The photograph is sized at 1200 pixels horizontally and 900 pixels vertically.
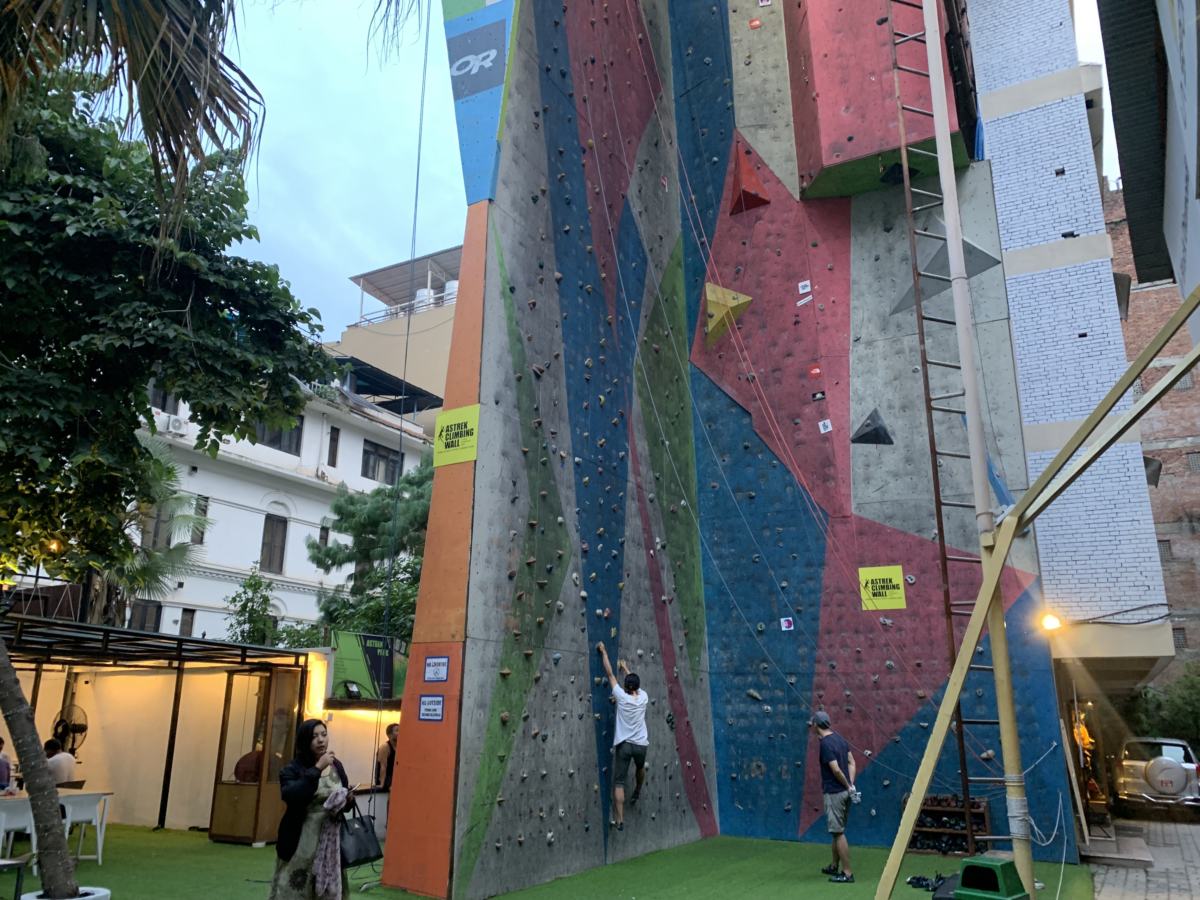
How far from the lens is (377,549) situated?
18.5 meters

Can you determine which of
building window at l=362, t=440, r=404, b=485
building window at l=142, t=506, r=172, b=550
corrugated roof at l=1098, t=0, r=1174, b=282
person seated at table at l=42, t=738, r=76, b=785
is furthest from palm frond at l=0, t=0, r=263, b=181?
building window at l=362, t=440, r=404, b=485

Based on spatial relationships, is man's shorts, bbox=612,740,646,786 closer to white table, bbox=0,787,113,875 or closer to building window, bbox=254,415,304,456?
white table, bbox=0,787,113,875

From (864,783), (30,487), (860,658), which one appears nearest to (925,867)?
(864,783)

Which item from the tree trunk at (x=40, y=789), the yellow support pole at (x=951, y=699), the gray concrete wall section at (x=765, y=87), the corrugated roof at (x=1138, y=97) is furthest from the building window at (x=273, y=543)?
the yellow support pole at (x=951, y=699)

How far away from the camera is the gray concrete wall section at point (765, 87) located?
11820 mm

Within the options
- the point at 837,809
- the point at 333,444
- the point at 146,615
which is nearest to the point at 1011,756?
the point at 837,809

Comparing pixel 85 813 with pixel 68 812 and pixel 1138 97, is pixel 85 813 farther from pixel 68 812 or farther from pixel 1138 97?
pixel 1138 97

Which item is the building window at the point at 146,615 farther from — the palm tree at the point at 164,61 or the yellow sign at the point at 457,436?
the palm tree at the point at 164,61

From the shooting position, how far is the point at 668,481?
35.6 feet

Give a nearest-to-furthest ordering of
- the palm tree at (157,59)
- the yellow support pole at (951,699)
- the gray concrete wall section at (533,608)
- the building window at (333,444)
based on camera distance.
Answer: the palm tree at (157,59), the yellow support pole at (951,699), the gray concrete wall section at (533,608), the building window at (333,444)

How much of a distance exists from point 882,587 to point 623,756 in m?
3.66

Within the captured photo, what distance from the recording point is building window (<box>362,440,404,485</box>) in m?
26.2

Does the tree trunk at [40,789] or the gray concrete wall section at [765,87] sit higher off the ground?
the gray concrete wall section at [765,87]

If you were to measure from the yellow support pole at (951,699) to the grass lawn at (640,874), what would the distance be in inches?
102
